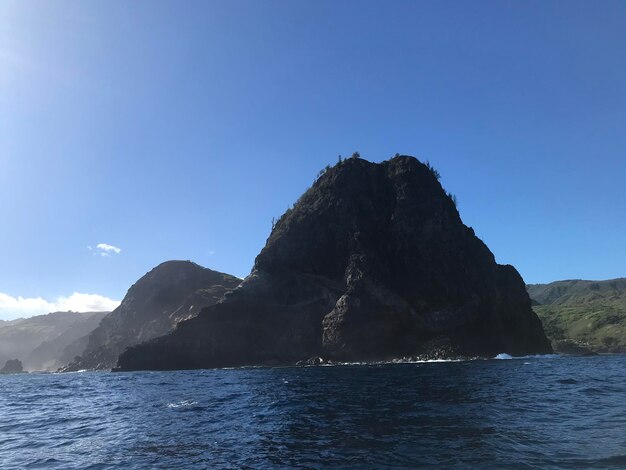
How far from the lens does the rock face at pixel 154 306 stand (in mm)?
157500

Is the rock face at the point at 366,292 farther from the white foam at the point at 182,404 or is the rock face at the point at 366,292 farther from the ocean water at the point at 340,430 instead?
the white foam at the point at 182,404

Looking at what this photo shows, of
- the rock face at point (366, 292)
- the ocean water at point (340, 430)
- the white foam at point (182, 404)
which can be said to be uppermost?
the rock face at point (366, 292)

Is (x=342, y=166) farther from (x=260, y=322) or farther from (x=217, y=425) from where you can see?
(x=217, y=425)

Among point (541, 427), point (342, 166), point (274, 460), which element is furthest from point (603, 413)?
point (342, 166)

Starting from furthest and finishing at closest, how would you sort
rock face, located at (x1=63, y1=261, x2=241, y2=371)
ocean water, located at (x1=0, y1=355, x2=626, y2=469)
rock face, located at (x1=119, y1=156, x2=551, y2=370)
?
rock face, located at (x1=63, y1=261, x2=241, y2=371) → rock face, located at (x1=119, y1=156, x2=551, y2=370) → ocean water, located at (x1=0, y1=355, x2=626, y2=469)

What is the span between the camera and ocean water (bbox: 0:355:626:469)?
16.1 meters

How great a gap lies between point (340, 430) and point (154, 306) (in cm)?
16551

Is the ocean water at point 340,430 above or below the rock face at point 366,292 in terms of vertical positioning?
below

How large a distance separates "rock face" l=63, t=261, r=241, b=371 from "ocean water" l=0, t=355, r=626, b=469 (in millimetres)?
123671

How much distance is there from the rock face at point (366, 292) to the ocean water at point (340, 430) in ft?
206

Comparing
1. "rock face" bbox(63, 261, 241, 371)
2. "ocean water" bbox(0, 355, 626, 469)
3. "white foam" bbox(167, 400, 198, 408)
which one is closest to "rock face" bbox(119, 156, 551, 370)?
"rock face" bbox(63, 261, 241, 371)

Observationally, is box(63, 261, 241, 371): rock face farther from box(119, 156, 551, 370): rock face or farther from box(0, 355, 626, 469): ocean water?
box(0, 355, 626, 469): ocean water

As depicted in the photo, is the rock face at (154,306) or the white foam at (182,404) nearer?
the white foam at (182,404)

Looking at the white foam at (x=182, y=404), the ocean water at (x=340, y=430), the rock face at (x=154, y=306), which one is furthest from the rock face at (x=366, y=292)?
the white foam at (x=182, y=404)
